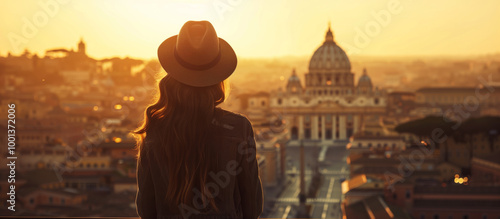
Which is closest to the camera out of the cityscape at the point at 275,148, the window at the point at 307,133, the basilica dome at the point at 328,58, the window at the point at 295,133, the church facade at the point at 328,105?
the cityscape at the point at 275,148

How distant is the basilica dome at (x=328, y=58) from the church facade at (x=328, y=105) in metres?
0.26

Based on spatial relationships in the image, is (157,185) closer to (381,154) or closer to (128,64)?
(128,64)

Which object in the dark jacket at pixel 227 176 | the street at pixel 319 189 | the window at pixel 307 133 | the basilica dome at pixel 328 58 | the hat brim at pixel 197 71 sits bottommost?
the street at pixel 319 189

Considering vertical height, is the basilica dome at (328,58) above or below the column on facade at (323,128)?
above

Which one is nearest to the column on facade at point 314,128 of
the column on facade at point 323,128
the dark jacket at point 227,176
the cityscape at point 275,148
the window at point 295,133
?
the column on facade at point 323,128

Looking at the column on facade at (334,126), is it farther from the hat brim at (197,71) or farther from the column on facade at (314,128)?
the hat brim at (197,71)

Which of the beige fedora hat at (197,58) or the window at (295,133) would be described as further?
the window at (295,133)

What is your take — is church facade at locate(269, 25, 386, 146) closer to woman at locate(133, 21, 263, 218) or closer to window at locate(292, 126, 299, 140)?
window at locate(292, 126, 299, 140)

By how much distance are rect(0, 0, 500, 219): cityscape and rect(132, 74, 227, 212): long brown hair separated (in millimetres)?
83

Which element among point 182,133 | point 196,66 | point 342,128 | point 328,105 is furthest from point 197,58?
point 328,105

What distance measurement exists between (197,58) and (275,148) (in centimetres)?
1655

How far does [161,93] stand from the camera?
114 centimetres

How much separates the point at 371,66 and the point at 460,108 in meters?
6.20

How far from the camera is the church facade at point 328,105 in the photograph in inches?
1270
